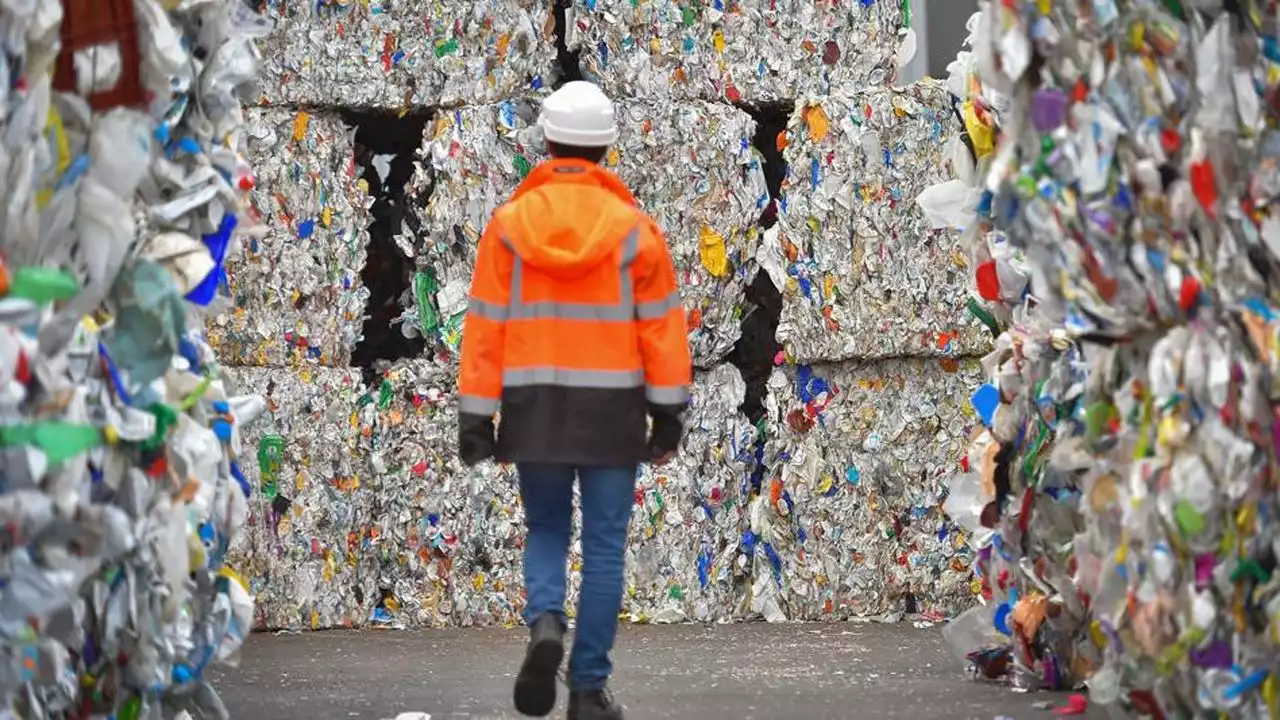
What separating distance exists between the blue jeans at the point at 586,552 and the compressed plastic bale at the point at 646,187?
2245mm

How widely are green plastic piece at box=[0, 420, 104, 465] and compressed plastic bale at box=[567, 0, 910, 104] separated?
3697 millimetres

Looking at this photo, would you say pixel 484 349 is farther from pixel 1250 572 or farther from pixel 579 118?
pixel 1250 572

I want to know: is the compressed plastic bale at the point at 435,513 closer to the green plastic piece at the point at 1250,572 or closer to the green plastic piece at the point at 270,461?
the green plastic piece at the point at 270,461

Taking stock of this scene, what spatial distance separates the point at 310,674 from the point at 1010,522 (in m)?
2.01

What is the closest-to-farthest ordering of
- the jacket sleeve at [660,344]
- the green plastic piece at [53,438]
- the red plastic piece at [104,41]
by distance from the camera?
the green plastic piece at [53,438]
the red plastic piece at [104,41]
the jacket sleeve at [660,344]

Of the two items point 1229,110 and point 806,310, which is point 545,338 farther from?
point 806,310

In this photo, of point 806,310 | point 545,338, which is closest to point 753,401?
point 806,310

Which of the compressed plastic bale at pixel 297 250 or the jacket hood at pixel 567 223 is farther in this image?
the compressed plastic bale at pixel 297 250

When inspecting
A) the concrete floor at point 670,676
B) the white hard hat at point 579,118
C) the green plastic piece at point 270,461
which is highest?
the white hard hat at point 579,118

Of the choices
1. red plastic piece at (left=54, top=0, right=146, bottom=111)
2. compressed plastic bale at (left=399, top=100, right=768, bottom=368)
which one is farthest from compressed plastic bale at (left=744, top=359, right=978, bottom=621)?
red plastic piece at (left=54, top=0, right=146, bottom=111)

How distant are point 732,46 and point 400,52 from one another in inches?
43.6

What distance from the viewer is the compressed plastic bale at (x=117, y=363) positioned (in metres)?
4.16

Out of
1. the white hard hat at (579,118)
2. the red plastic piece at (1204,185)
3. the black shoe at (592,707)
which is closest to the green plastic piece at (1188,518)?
the red plastic piece at (1204,185)

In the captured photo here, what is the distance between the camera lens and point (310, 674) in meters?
6.55
